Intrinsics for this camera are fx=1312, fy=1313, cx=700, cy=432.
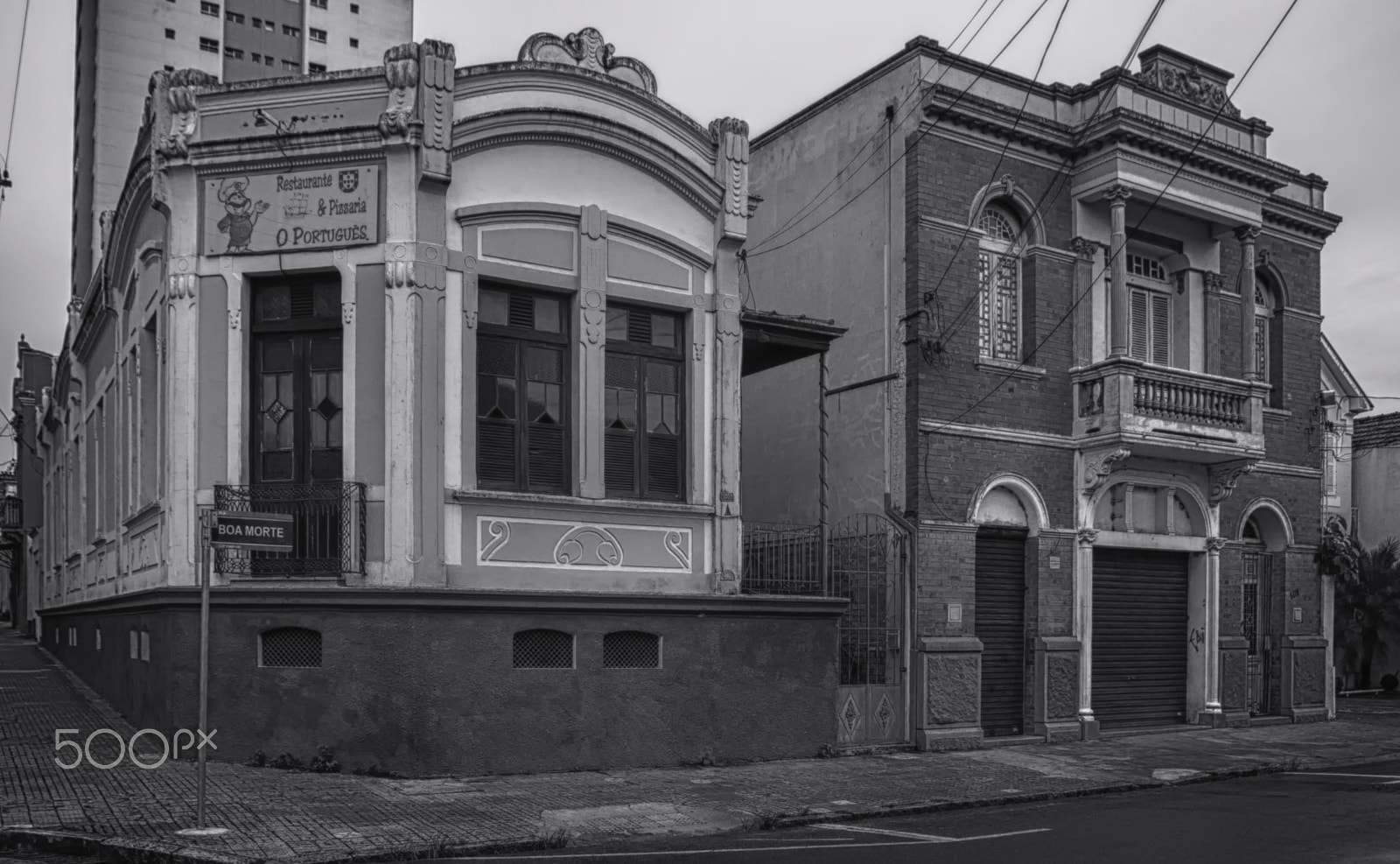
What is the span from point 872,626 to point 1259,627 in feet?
28.2

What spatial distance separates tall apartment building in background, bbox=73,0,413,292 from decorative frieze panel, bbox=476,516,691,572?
168 ft

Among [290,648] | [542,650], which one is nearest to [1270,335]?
[542,650]

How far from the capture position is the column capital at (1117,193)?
1900cm

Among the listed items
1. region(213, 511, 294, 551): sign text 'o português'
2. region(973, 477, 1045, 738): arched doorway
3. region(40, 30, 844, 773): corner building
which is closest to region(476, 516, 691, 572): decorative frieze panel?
region(40, 30, 844, 773): corner building

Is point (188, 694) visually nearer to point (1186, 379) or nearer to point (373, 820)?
point (373, 820)

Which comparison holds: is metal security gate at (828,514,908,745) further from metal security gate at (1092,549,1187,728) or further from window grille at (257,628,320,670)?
window grille at (257,628,320,670)

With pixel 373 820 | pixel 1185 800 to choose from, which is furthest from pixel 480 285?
pixel 1185 800

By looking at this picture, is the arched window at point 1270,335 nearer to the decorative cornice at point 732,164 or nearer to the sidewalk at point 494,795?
the sidewalk at point 494,795

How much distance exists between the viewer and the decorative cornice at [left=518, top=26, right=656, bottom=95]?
49.6ft

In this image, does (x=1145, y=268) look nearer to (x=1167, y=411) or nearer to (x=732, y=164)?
(x=1167, y=411)

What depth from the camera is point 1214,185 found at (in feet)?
66.2

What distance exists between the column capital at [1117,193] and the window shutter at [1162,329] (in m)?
2.50

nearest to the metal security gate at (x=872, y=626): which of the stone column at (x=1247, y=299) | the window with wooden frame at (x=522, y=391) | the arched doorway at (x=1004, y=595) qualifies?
the arched doorway at (x=1004, y=595)

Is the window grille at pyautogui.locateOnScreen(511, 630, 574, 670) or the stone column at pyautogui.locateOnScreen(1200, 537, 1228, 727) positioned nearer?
the window grille at pyautogui.locateOnScreen(511, 630, 574, 670)
